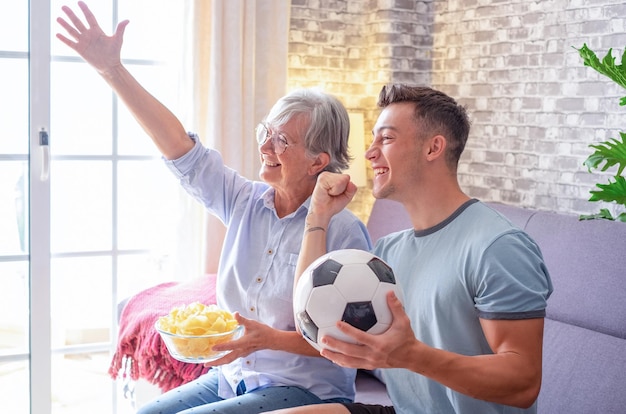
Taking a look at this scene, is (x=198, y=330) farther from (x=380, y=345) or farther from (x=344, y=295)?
(x=380, y=345)

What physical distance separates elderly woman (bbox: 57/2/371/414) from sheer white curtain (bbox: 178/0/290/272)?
1.38 meters

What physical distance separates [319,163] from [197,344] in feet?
2.20

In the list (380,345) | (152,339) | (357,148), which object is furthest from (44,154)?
(380,345)

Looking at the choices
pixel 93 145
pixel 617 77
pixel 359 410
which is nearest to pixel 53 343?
pixel 93 145

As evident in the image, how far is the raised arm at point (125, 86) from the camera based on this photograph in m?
2.22

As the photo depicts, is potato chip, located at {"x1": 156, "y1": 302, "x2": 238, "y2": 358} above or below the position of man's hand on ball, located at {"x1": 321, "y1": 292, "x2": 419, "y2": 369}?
below

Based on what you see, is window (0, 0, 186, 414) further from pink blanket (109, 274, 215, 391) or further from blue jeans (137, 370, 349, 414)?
blue jeans (137, 370, 349, 414)

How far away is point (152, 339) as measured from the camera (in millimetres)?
2967

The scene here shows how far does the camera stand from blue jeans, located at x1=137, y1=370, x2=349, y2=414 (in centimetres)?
203

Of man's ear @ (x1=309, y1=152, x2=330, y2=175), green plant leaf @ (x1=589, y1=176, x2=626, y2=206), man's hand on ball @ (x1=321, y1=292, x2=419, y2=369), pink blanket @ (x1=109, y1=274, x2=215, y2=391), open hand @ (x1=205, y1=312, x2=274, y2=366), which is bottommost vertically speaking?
pink blanket @ (x1=109, y1=274, x2=215, y2=391)

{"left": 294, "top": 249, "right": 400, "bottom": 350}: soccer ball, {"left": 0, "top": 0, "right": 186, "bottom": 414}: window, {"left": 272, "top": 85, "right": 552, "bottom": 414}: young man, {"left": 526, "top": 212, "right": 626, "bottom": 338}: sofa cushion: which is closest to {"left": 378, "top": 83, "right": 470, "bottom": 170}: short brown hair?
{"left": 272, "top": 85, "right": 552, "bottom": 414}: young man

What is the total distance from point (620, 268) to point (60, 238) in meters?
2.57

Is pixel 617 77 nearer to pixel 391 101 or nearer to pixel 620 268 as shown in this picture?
pixel 620 268

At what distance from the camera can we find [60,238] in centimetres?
373
